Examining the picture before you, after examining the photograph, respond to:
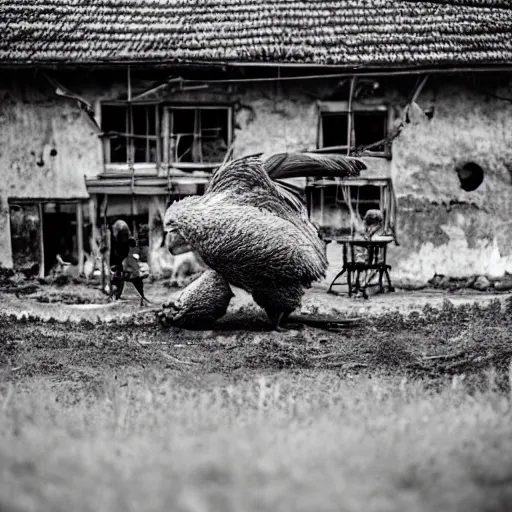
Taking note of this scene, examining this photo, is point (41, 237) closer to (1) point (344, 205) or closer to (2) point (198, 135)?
(2) point (198, 135)

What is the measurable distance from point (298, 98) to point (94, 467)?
11.0 metres

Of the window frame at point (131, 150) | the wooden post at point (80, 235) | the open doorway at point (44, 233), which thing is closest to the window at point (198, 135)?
the window frame at point (131, 150)

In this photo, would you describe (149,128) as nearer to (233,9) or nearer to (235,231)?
(233,9)

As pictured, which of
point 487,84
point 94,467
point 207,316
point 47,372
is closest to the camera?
point 94,467

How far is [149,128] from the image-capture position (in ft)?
45.5

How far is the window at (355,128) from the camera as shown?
538 inches

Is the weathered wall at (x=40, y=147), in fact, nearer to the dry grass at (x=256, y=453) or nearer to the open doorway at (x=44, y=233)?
the open doorway at (x=44, y=233)

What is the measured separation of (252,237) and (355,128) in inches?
259

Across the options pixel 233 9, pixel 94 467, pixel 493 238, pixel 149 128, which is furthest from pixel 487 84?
pixel 94 467

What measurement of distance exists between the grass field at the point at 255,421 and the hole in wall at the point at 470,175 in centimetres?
588

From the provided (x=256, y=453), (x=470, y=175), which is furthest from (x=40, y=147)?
(x=256, y=453)

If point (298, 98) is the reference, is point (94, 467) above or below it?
below

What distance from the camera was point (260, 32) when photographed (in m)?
13.3

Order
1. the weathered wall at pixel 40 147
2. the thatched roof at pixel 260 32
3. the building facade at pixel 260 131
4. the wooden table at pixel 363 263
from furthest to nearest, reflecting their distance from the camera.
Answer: the weathered wall at pixel 40 147 → the building facade at pixel 260 131 → the thatched roof at pixel 260 32 → the wooden table at pixel 363 263
